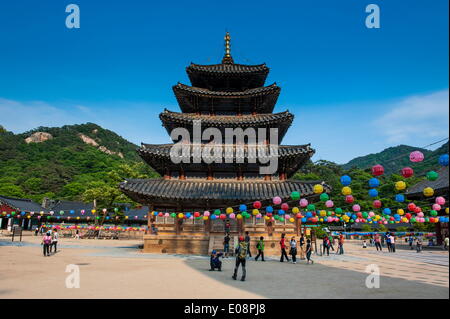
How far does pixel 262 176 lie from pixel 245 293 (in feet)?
49.7

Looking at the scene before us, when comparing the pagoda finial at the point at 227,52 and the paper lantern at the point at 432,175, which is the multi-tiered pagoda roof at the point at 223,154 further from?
the paper lantern at the point at 432,175

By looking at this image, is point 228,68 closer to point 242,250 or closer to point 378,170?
point 378,170

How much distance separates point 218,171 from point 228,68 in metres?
10.9

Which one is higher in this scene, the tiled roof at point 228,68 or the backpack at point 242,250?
the tiled roof at point 228,68

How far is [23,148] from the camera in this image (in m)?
122

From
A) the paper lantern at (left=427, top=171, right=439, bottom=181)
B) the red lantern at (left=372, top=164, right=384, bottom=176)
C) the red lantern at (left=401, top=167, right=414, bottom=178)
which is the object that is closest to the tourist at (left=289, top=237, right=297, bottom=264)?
the red lantern at (left=372, top=164, right=384, bottom=176)

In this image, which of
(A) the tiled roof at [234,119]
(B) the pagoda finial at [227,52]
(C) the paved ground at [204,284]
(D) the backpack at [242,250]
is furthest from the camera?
(B) the pagoda finial at [227,52]

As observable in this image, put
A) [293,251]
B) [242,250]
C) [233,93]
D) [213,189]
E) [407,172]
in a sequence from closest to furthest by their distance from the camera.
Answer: [407,172], [242,250], [293,251], [213,189], [233,93]

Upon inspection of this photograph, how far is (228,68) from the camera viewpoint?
27891mm

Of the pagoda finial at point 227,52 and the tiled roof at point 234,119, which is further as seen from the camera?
the pagoda finial at point 227,52

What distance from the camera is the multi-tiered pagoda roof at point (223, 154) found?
2202 cm

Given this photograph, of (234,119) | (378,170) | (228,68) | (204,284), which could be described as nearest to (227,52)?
(228,68)

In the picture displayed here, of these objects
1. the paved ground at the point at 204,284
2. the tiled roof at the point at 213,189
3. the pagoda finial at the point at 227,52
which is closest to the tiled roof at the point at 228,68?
the pagoda finial at the point at 227,52

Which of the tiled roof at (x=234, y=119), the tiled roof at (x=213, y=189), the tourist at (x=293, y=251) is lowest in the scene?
the tourist at (x=293, y=251)
